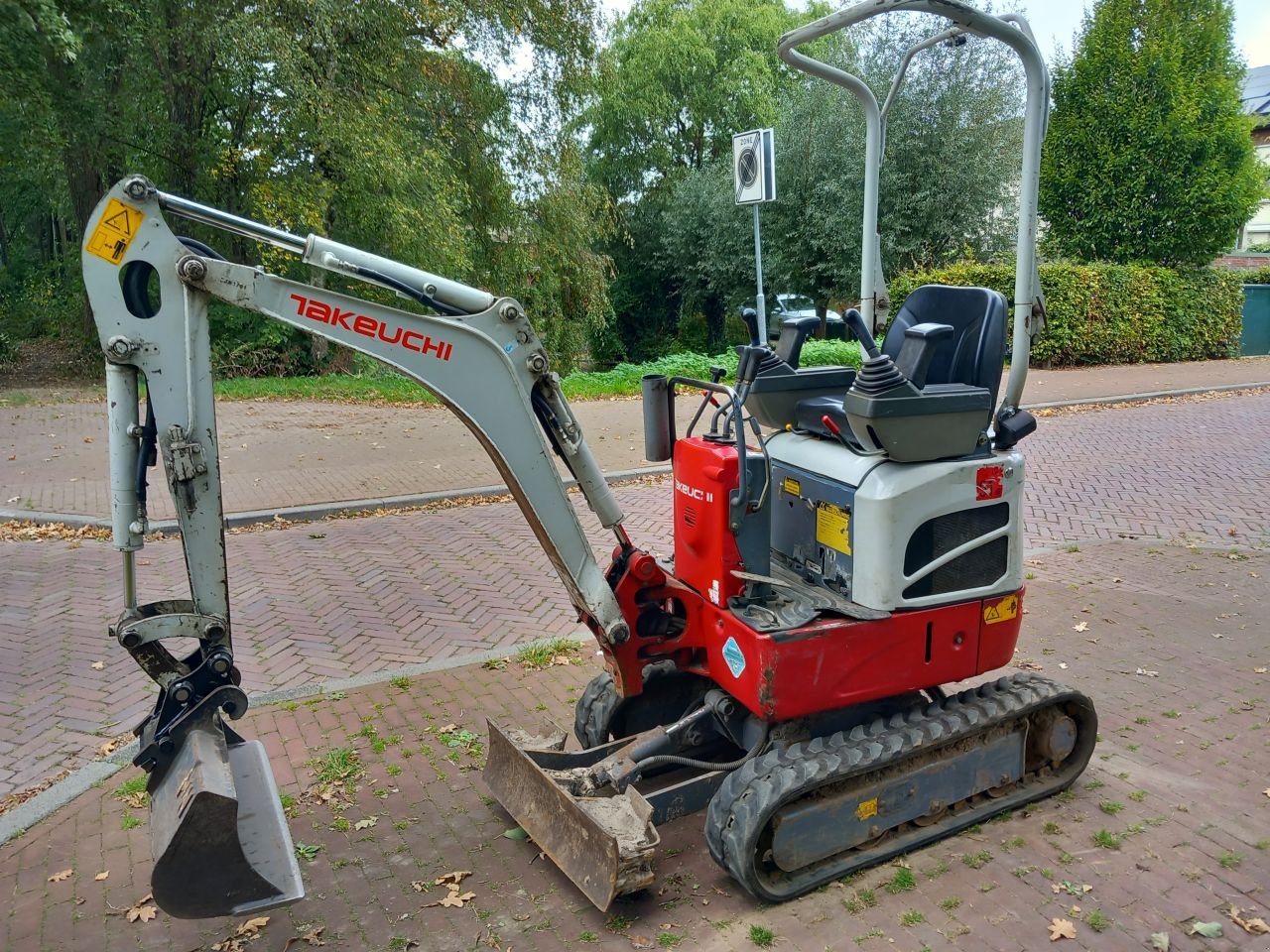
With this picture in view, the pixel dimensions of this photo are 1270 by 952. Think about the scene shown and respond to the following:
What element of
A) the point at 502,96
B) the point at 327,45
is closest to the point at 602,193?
the point at 502,96

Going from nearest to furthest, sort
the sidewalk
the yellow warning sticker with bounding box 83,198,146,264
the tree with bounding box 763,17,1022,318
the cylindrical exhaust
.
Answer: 1. the yellow warning sticker with bounding box 83,198,146,264
2. the cylindrical exhaust
3. the sidewalk
4. the tree with bounding box 763,17,1022,318

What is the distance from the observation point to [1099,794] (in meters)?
4.39

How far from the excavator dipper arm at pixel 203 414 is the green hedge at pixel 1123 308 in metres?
16.6

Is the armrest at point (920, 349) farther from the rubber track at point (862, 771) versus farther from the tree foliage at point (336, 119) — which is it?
the tree foliage at point (336, 119)

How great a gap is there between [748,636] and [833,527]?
62cm

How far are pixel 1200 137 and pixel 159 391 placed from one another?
2147cm

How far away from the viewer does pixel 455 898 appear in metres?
3.75

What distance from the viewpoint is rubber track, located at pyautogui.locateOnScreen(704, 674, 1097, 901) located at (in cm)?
359

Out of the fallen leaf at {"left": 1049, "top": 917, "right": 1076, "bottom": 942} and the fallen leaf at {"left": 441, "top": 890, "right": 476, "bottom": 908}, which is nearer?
the fallen leaf at {"left": 1049, "top": 917, "right": 1076, "bottom": 942}

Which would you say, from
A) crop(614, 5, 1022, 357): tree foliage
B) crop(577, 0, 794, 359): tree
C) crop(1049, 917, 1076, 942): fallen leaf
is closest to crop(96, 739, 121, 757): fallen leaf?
crop(1049, 917, 1076, 942): fallen leaf

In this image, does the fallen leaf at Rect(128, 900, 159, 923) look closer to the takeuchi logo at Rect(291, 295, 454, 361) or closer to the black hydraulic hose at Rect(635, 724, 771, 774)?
the black hydraulic hose at Rect(635, 724, 771, 774)

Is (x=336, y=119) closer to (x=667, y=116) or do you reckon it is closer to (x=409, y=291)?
(x=409, y=291)

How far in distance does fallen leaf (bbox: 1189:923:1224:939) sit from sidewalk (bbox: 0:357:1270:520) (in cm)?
773

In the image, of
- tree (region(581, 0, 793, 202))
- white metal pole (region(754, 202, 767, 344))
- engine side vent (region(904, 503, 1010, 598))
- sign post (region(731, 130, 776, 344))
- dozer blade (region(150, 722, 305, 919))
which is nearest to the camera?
dozer blade (region(150, 722, 305, 919))
